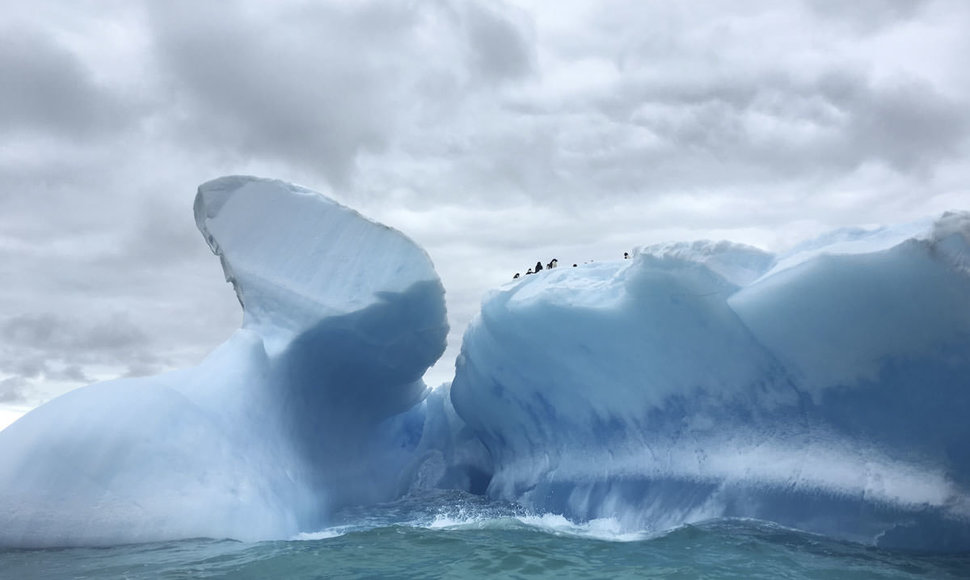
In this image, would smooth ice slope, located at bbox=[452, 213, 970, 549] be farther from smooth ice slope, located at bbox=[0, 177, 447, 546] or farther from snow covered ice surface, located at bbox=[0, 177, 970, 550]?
smooth ice slope, located at bbox=[0, 177, 447, 546]

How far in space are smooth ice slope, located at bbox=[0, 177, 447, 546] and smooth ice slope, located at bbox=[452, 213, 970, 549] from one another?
1.68m

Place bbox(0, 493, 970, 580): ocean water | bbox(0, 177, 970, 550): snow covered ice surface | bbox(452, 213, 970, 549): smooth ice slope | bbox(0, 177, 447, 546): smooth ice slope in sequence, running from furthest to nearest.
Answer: bbox(0, 177, 447, 546): smooth ice slope
bbox(0, 177, 970, 550): snow covered ice surface
bbox(452, 213, 970, 549): smooth ice slope
bbox(0, 493, 970, 580): ocean water

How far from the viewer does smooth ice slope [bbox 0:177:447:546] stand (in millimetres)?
7020

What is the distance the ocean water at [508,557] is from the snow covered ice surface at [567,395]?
14.2 inches

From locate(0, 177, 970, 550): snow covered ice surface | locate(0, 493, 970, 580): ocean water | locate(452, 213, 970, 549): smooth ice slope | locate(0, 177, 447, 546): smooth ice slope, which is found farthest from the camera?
locate(0, 177, 447, 546): smooth ice slope

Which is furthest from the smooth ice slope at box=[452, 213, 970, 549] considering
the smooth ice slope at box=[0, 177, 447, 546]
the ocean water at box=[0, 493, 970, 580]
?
the smooth ice slope at box=[0, 177, 447, 546]

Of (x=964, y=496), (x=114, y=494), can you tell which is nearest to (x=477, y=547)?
(x=114, y=494)

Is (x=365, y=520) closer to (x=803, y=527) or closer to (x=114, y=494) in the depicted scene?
(x=114, y=494)

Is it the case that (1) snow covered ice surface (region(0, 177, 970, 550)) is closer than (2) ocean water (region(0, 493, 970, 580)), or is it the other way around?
(2) ocean water (region(0, 493, 970, 580))

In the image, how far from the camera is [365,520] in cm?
940

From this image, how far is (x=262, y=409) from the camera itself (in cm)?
900

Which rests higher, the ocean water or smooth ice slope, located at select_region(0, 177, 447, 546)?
smooth ice slope, located at select_region(0, 177, 447, 546)

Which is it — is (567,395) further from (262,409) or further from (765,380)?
(262,409)

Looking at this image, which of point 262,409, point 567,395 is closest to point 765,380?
point 567,395
